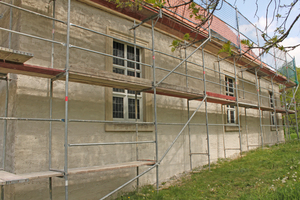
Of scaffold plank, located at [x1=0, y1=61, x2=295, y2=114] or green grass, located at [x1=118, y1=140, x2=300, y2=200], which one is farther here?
green grass, located at [x1=118, y1=140, x2=300, y2=200]

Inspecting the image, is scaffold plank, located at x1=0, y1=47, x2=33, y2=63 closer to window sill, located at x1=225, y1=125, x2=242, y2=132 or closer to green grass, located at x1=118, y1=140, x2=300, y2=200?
green grass, located at x1=118, y1=140, x2=300, y2=200

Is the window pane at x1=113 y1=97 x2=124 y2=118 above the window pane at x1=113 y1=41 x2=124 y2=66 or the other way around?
the other way around

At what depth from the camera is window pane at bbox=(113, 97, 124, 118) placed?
21.5 feet

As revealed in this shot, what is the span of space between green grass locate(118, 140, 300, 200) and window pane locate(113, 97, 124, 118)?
1.97 metres

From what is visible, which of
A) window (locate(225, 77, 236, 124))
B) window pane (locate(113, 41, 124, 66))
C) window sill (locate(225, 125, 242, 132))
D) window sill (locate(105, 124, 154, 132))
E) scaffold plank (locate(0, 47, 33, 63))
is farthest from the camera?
window (locate(225, 77, 236, 124))

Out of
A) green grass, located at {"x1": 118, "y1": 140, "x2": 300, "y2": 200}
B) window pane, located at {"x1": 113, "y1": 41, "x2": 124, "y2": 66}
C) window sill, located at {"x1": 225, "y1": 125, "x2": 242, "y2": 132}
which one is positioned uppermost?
window pane, located at {"x1": 113, "y1": 41, "x2": 124, "y2": 66}

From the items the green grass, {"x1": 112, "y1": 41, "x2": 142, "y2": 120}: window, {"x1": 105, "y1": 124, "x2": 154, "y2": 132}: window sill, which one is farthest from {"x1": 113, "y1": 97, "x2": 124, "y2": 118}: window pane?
the green grass

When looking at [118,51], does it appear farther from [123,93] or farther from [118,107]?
[118,107]

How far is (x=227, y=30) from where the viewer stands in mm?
10859

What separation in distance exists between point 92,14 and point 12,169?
3.99 meters

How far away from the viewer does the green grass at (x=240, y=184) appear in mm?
5021

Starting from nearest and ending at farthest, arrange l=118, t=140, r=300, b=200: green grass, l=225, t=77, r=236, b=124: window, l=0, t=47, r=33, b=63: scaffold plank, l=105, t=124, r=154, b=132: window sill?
l=0, t=47, r=33, b=63: scaffold plank → l=118, t=140, r=300, b=200: green grass → l=105, t=124, r=154, b=132: window sill → l=225, t=77, r=236, b=124: window

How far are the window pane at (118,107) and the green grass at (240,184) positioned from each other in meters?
1.97

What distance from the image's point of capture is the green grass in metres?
5.02
